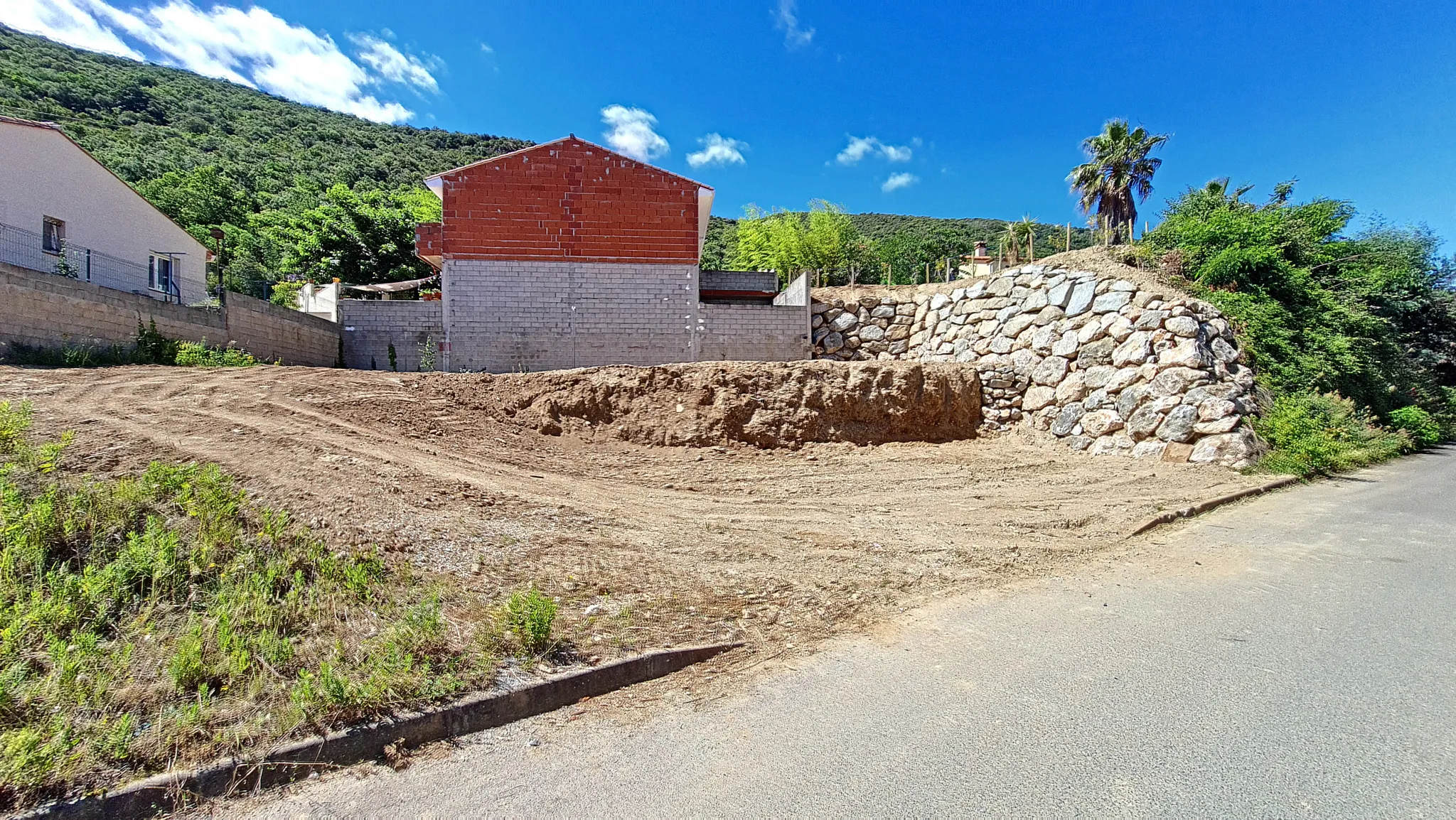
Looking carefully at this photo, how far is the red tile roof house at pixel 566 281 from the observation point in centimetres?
1666

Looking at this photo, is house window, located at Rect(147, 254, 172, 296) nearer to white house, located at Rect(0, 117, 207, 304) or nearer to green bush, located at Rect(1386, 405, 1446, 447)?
white house, located at Rect(0, 117, 207, 304)

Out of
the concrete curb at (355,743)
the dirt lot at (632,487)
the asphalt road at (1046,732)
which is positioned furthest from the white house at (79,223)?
the asphalt road at (1046,732)

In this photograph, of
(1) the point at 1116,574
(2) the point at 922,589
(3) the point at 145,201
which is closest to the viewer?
(2) the point at 922,589

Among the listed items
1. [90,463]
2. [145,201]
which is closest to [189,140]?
[145,201]

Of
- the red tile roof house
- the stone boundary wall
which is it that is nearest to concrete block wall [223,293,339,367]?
the stone boundary wall

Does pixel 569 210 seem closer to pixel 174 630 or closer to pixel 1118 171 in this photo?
pixel 174 630

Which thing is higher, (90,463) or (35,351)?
(35,351)

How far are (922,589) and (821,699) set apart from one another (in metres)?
2.21

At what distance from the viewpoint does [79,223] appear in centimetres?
2070

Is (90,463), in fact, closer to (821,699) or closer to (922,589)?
(821,699)

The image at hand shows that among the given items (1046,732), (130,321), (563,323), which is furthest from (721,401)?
(130,321)

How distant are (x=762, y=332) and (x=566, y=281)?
568 cm

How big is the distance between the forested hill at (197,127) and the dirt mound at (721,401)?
51.0 metres

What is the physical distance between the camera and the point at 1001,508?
8.35 meters
